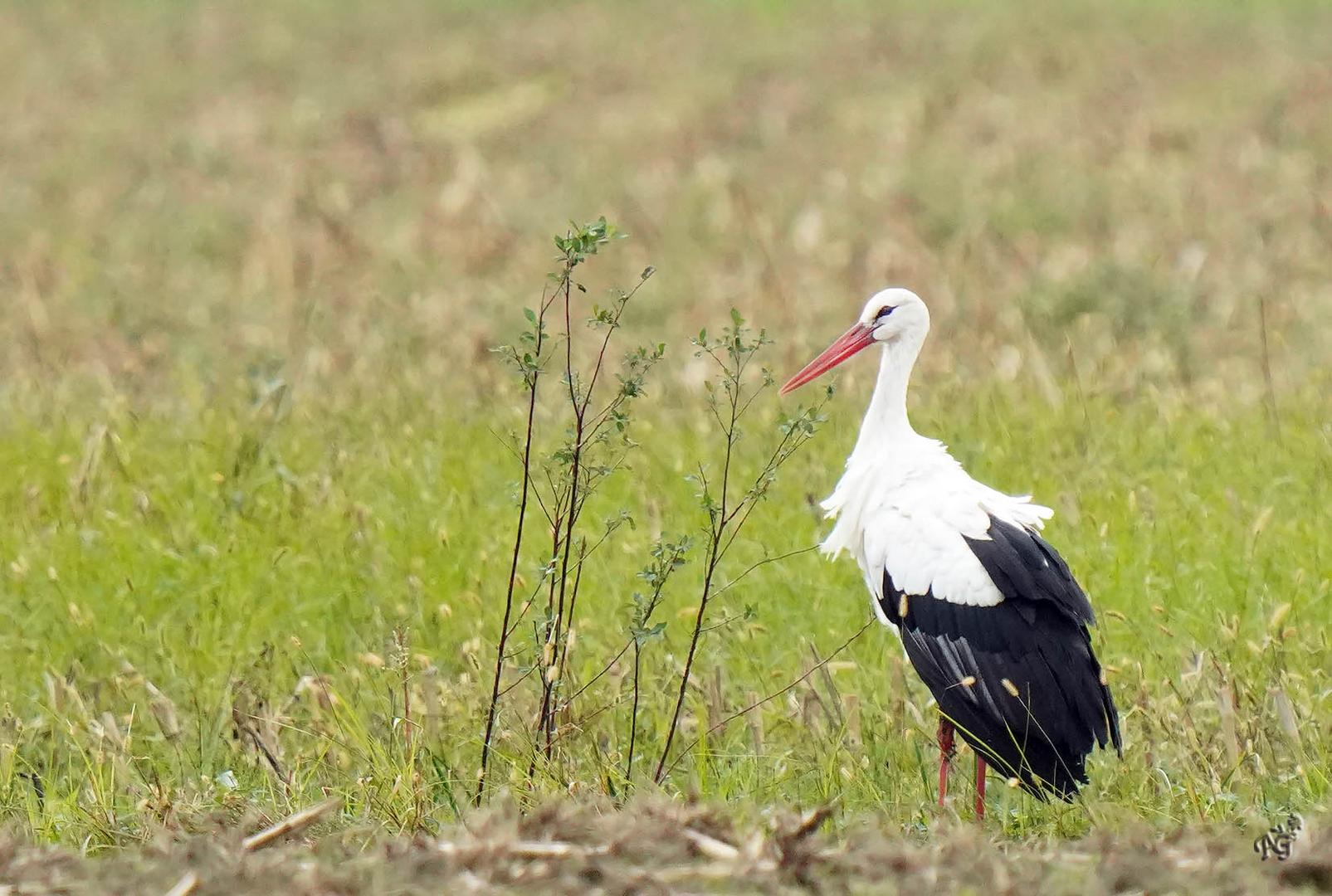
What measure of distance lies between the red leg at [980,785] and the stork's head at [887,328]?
134cm

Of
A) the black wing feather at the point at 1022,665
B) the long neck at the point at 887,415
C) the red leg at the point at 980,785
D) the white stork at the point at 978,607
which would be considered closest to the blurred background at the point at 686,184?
the long neck at the point at 887,415

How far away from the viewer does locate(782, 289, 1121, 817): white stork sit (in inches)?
178

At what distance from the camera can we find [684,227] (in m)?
12.6

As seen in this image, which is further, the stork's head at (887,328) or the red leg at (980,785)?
the stork's head at (887,328)

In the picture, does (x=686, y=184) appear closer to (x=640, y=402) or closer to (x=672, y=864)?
(x=640, y=402)

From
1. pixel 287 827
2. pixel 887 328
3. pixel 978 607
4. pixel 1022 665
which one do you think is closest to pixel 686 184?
pixel 887 328

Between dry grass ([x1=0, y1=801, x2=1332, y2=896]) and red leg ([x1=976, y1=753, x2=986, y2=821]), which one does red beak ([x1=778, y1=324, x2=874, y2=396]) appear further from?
dry grass ([x1=0, y1=801, x2=1332, y2=896])

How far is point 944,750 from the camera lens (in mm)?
4758

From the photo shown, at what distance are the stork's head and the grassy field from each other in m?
0.80

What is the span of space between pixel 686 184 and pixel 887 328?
8064 millimetres

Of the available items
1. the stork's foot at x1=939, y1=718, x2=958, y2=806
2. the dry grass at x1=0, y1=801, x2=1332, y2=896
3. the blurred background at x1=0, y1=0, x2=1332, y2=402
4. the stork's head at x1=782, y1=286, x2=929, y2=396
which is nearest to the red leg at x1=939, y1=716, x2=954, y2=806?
the stork's foot at x1=939, y1=718, x2=958, y2=806

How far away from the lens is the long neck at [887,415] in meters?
5.31

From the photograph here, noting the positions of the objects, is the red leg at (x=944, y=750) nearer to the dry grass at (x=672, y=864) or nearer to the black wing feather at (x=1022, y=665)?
the black wing feather at (x=1022, y=665)

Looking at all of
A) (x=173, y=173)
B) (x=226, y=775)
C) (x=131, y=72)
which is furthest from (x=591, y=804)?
(x=131, y=72)
